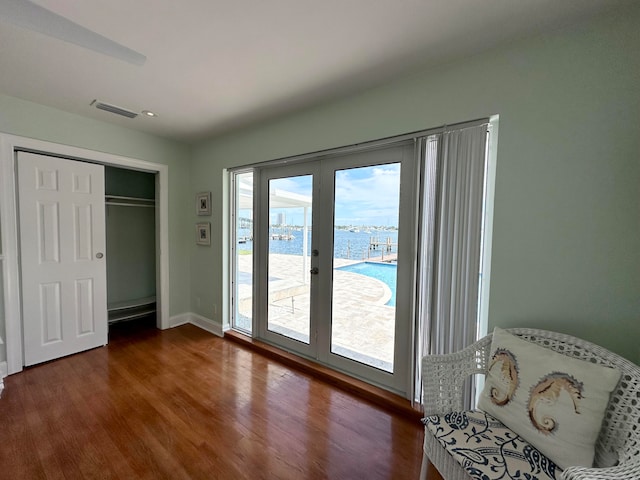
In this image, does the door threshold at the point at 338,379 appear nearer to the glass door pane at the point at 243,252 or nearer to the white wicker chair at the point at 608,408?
the glass door pane at the point at 243,252

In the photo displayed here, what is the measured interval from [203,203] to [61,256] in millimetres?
1511

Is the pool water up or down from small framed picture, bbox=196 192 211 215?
down

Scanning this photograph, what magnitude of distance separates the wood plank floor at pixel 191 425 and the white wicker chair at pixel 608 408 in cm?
48

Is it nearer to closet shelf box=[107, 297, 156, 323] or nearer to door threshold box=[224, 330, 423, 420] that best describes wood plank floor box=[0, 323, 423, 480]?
door threshold box=[224, 330, 423, 420]

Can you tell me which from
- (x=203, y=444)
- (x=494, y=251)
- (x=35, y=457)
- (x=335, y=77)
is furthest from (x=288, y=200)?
(x=35, y=457)

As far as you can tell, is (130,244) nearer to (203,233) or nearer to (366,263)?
(203,233)

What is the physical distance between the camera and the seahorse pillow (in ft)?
3.46

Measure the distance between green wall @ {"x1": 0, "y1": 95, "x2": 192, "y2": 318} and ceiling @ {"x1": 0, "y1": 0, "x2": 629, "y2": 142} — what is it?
194 mm

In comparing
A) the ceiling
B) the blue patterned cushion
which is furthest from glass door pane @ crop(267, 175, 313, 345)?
the blue patterned cushion

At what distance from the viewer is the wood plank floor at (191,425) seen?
1.53m

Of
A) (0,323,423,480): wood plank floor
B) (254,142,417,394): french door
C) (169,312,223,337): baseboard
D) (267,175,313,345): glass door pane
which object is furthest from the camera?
(169,312,223,337): baseboard

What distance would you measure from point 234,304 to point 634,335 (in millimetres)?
3413

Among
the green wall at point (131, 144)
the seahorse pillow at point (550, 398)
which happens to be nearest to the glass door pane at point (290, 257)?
the green wall at point (131, 144)

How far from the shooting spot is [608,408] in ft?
3.79
